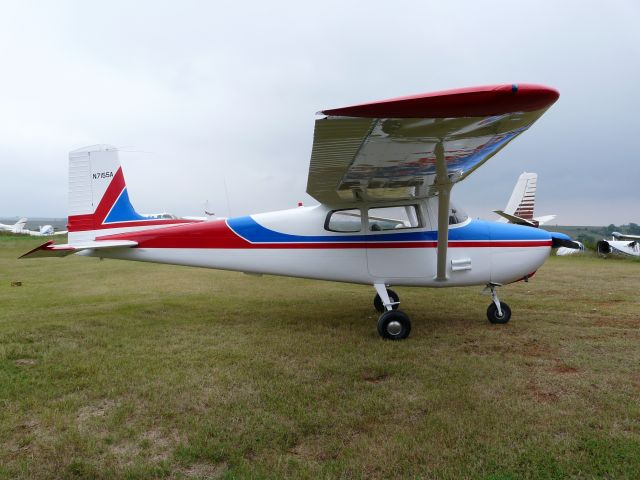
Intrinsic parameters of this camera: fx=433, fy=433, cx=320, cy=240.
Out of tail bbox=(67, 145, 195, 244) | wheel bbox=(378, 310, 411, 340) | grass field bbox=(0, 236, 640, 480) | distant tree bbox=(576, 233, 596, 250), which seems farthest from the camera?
distant tree bbox=(576, 233, 596, 250)

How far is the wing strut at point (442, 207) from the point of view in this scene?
14.8 ft

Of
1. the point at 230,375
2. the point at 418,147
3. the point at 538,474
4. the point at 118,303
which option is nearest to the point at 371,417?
the point at 538,474

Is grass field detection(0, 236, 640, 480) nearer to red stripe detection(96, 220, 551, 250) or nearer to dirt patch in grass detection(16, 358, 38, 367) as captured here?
dirt patch in grass detection(16, 358, 38, 367)

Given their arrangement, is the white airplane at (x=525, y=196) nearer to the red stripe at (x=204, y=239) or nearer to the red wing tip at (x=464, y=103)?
the red stripe at (x=204, y=239)

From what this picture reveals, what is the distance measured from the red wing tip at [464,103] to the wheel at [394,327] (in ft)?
9.22

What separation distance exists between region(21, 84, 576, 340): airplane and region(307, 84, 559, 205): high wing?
0.10ft

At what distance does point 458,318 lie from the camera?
662 cm

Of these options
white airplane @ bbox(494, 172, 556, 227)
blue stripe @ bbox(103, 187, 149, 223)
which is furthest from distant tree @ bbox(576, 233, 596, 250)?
blue stripe @ bbox(103, 187, 149, 223)

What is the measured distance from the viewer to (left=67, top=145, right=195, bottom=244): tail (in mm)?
6645

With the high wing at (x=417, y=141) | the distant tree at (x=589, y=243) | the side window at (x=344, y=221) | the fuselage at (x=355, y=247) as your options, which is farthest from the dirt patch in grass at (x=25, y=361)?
the distant tree at (x=589, y=243)

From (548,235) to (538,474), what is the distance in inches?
171

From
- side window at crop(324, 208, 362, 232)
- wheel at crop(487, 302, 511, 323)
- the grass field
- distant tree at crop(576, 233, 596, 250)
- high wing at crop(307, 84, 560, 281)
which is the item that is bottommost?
the grass field

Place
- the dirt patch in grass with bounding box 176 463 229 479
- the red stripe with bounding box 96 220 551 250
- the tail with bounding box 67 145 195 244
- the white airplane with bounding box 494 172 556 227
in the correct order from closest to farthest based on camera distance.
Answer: the dirt patch in grass with bounding box 176 463 229 479, the red stripe with bounding box 96 220 551 250, the tail with bounding box 67 145 195 244, the white airplane with bounding box 494 172 556 227

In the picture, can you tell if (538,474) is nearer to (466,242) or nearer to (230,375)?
(230,375)
